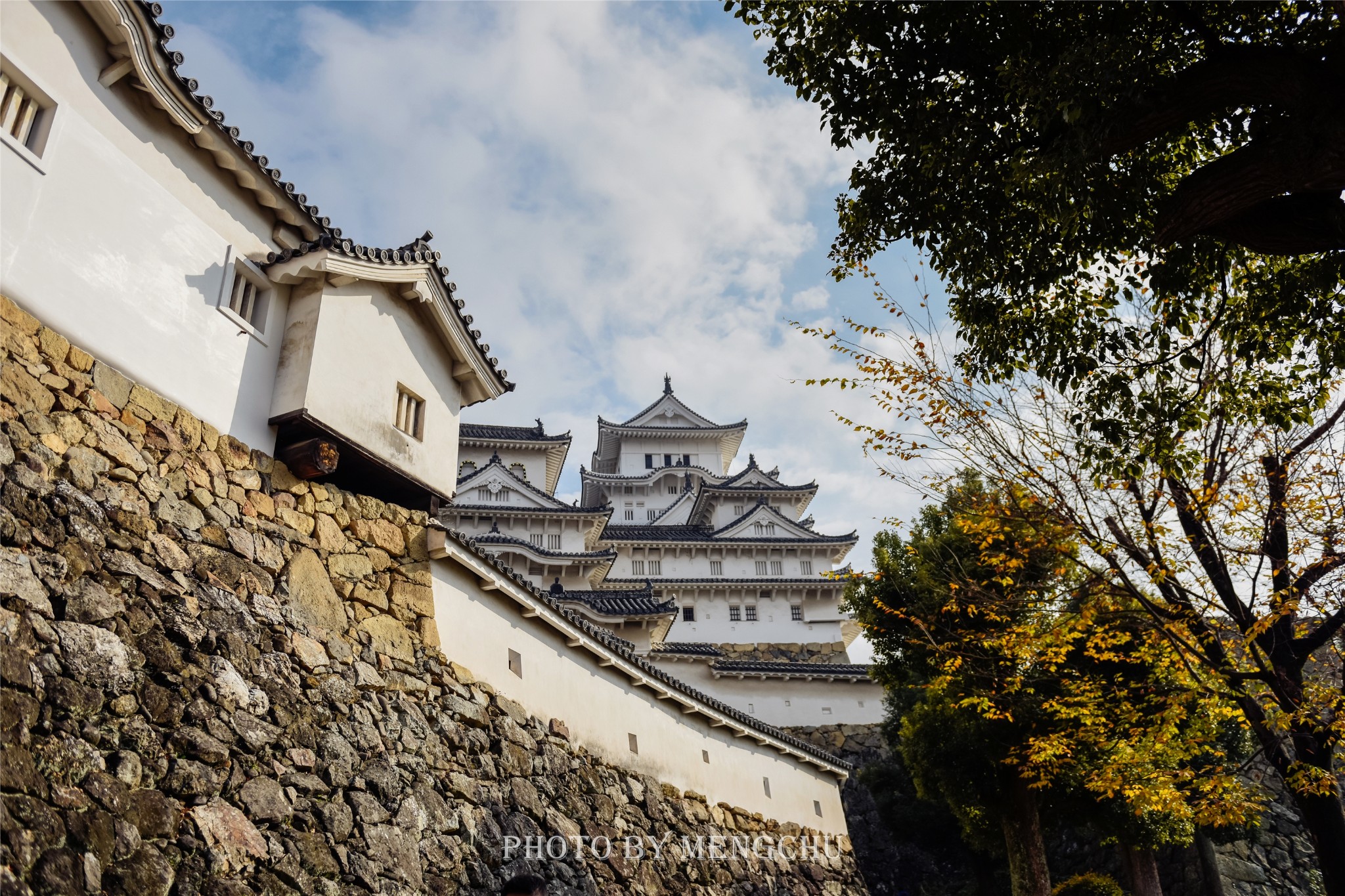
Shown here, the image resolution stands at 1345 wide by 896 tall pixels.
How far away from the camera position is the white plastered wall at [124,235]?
7.39m

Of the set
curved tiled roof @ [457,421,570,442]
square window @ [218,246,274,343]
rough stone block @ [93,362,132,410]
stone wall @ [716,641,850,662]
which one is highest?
curved tiled roof @ [457,421,570,442]

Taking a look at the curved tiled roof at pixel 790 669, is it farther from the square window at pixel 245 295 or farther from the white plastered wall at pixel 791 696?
the square window at pixel 245 295

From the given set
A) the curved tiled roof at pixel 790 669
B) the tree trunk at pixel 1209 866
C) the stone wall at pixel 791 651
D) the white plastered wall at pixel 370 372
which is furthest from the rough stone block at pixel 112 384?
the stone wall at pixel 791 651

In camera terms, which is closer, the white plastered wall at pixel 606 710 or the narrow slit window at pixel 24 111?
the narrow slit window at pixel 24 111

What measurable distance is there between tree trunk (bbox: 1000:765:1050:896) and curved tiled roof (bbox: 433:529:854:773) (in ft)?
11.4

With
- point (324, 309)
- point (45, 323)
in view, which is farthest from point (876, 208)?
point (45, 323)

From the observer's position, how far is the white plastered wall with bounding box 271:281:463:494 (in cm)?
955

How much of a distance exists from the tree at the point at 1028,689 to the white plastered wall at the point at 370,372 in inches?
252

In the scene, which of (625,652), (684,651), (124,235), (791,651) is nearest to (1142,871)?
(625,652)

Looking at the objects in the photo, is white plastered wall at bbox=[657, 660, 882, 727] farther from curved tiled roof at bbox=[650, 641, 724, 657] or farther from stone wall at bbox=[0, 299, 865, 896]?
stone wall at bbox=[0, 299, 865, 896]

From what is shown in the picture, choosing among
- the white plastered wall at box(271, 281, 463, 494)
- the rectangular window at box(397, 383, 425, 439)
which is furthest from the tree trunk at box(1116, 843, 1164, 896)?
the rectangular window at box(397, 383, 425, 439)

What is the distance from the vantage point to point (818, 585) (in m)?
38.2

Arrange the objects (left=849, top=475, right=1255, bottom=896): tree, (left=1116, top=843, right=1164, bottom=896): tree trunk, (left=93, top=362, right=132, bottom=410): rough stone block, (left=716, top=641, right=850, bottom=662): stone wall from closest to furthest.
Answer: (left=93, top=362, right=132, bottom=410): rough stone block < (left=849, top=475, right=1255, bottom=896): tree < (left=1116, top=843, right=1164, bottom=896): tree trunk < (left=716, top=641, right=850, bottom=662): stone wall

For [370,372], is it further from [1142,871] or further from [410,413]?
[1142,871]
